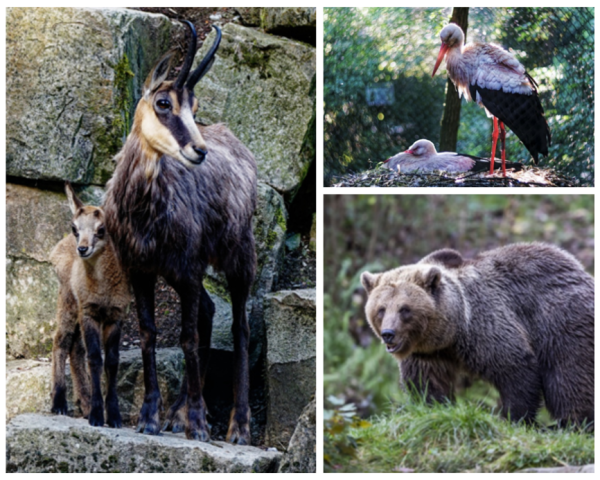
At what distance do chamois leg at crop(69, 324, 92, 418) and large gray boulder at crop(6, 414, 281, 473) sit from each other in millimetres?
318

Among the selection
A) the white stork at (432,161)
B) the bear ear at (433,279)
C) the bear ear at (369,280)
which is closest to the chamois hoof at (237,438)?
the bear ear at (369,280)

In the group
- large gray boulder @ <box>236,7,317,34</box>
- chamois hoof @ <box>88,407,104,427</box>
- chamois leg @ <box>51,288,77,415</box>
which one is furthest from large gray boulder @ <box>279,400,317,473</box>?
large gray boulder @ <box>236,7,317,34</box>

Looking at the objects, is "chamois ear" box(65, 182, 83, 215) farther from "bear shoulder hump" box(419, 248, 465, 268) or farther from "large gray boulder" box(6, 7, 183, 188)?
"bear shoulder hump" box(419, 248, 465, 268)

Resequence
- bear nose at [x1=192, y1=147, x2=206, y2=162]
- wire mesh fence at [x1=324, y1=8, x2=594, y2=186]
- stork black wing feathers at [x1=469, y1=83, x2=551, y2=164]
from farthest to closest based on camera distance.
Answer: wire mesh fence at [x1=324, y1=8, x2=594, y2=186] → stork black wing feathers at [x1=469, y1=83, x2=551, y2=164] → bear nose at [x1=192, y1=147, x2=206, y2=162]

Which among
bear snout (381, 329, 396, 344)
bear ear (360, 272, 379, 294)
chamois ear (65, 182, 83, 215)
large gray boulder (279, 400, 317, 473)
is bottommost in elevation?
large gray boulder (279, 400, 317, 473)

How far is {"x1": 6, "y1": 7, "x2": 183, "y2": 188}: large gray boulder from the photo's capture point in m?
4.50

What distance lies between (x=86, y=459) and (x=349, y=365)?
8.44 feet

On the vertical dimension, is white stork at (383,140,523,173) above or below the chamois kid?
above

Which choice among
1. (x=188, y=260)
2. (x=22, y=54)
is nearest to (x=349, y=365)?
(x=188, y=260)

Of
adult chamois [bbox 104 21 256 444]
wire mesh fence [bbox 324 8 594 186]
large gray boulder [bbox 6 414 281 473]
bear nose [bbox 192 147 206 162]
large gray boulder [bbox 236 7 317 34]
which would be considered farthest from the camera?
large gray boulder [bbox 236 7 317 34]

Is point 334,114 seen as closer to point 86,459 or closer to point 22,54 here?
point 22,54

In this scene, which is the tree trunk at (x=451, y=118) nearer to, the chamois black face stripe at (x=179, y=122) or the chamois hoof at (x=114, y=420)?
the chamois black face stripe at (x=179, y=122)

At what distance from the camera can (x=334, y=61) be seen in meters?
4.42

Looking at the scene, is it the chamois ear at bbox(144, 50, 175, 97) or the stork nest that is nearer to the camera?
the chamois ear at bbox(144, 50, 175, 97)
